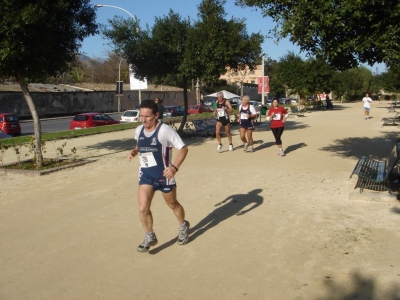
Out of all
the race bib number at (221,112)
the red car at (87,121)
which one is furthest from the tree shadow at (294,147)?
the red car at (87,121)

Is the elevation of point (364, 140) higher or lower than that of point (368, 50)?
lower

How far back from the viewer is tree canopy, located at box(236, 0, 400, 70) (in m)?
7.64

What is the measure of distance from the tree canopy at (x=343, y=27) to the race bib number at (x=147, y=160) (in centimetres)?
441

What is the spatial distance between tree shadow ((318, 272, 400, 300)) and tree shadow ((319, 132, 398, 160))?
8006 millimetres

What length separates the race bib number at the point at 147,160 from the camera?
17.1 feet

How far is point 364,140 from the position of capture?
16.2 m

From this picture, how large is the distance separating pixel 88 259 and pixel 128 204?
8.32ft

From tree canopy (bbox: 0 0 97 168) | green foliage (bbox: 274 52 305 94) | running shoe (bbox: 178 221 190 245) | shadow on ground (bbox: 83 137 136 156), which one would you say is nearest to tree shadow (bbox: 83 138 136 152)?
shadow on ground (bbox: 83 137 136 156)

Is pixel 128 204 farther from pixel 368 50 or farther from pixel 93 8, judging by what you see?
pixel 93 8

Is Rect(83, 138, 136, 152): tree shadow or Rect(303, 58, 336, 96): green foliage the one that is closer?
Rect(83, 138, 136, 152): tree shadow

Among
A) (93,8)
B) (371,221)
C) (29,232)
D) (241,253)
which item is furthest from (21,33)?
(371,221)

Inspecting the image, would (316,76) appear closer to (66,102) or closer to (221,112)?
(221,112)

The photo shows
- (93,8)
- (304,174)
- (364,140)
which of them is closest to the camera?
(304,174)

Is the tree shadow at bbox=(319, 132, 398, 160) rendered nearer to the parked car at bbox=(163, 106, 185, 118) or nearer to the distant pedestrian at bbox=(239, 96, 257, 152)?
the distant pedestrian at bbox=(239, 96, 257, 152)
